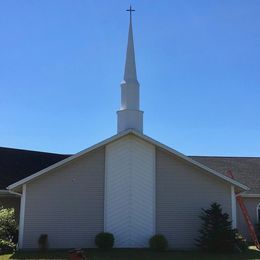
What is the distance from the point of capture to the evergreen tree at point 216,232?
22734 millimetres

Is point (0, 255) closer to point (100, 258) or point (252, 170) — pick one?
point (100, 258)

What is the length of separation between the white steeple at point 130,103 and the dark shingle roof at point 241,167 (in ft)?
30.0

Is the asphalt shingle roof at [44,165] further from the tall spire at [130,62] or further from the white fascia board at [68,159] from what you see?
the tall spire at [130,62]

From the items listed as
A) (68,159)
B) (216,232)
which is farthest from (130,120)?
(216,232)

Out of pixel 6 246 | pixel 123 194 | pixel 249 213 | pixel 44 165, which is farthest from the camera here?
pixel 44 165

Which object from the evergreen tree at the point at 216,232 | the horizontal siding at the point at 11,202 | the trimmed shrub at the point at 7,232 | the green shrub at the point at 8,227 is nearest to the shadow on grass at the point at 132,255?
the evergreen tree at the point at 216,232

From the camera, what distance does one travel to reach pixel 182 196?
2469cm

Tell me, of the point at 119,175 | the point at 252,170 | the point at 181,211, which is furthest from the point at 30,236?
the point at 252,170

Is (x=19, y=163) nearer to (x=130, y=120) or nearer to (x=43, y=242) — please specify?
(x=130, y=120)

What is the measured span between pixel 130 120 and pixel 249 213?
10.00 metres

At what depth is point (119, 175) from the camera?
2448cm

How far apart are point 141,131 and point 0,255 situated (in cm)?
870

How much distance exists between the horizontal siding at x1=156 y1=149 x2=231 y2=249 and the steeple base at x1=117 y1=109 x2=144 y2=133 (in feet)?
5.76

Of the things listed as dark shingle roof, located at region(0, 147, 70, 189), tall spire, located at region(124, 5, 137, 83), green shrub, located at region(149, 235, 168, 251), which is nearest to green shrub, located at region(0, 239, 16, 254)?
dark shingle roof, located at region(0, 147, 70, 189)
